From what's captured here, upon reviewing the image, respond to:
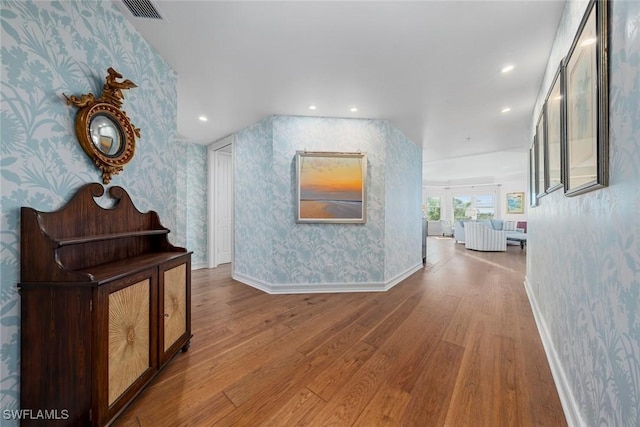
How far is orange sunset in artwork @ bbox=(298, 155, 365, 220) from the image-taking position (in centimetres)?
311

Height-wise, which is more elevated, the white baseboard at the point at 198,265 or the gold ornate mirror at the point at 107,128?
the gold ornate mirror at the point at 107,128

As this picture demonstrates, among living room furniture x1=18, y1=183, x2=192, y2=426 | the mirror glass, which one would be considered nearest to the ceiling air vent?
the mirror glass

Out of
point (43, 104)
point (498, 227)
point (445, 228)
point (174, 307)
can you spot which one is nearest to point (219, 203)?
point (174, 307)

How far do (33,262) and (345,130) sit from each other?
302 centimetres

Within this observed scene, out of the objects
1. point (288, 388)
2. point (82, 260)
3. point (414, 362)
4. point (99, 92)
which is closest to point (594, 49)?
point (414, 362)

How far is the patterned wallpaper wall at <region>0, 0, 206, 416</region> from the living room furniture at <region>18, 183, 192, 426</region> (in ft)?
0.15

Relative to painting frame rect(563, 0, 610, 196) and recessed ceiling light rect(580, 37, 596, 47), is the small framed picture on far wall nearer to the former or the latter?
painting frame rect(563, 0, 610, 196)

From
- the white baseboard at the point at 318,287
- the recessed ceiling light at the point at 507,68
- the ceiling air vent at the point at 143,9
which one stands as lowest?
the white baseboard at the point at 318,287

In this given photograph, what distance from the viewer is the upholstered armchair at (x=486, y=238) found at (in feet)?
20.7

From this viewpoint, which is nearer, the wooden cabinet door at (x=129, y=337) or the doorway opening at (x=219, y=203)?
the wooden cabinet door at (x=129, y=337)

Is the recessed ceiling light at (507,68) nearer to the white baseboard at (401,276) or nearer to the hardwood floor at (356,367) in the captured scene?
the hardwood floor at (356,367)

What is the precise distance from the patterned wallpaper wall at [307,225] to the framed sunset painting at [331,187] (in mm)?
100

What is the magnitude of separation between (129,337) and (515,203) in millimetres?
11589

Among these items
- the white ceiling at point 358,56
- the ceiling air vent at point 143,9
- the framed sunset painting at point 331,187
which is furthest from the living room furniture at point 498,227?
the ceiling air vent at point 143,9
